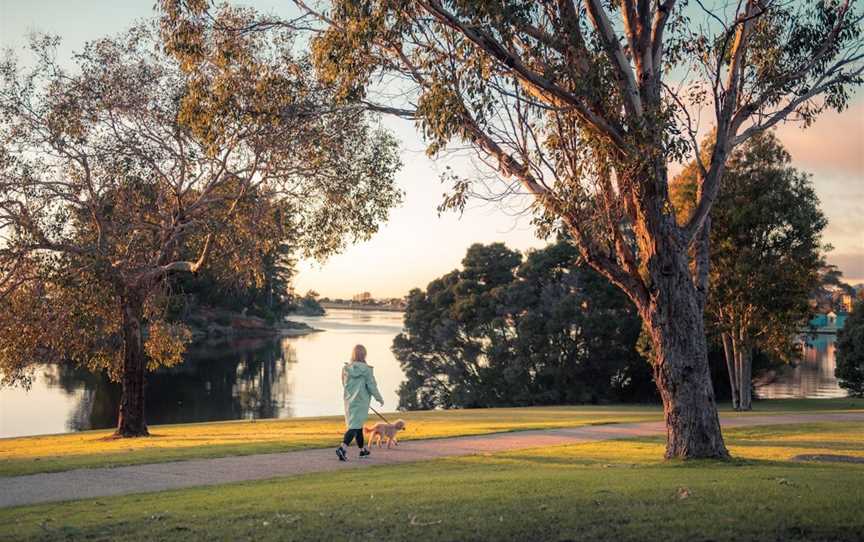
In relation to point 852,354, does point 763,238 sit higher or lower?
higher

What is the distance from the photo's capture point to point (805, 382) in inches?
2518

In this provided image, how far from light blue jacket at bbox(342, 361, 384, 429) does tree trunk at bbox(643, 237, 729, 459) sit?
16.0ft

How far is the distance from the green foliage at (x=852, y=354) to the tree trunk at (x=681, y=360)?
38.3m

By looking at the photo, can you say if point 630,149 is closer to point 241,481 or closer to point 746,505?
point 746,505

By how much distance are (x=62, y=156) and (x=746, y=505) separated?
18.2m

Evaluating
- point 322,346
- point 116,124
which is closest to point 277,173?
point 116,124

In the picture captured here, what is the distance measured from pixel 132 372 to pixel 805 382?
2180 inches

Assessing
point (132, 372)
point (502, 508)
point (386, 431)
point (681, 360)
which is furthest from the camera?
point (132, 372)

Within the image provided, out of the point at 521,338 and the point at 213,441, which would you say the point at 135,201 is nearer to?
the point at 213,441

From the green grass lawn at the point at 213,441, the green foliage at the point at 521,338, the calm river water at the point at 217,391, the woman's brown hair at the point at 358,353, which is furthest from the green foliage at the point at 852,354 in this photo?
the woman's brown hair at the point at 358,353

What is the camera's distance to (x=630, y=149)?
12445 mm

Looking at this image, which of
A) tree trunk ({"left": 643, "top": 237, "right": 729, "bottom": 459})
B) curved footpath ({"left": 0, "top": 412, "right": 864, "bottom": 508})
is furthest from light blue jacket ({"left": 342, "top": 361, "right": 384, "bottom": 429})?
tree trunk ({"left": 643, "top": 237, "right": 729, "bottom": 459})

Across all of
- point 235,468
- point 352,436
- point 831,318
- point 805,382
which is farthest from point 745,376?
point 831,318

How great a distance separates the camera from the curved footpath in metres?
11.6
